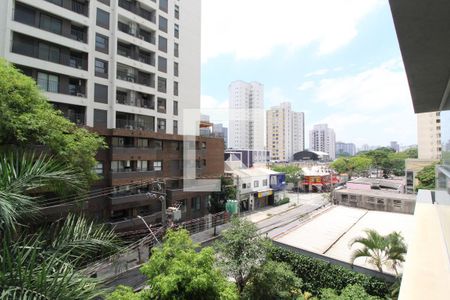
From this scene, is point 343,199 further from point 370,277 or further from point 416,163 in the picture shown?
point 370,277

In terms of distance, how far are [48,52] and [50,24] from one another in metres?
1.94

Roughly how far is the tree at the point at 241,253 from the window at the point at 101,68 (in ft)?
52.6

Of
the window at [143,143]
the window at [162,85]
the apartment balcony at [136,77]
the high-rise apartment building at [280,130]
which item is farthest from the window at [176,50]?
the high-rise apartment building at [280,130]

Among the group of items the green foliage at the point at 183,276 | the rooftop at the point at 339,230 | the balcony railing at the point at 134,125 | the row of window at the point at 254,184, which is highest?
the balcony railing at the point at 134,125

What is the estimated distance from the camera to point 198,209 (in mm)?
24172

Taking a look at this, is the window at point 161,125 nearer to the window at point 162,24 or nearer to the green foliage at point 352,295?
the window at point 162,24

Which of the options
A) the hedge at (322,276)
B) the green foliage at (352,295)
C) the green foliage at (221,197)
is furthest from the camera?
the green foliage at (221,197)

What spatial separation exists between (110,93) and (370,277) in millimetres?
20217

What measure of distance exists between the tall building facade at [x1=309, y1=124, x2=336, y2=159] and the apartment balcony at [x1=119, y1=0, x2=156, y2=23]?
4808 inches

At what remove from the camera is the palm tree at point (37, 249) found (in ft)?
7.93

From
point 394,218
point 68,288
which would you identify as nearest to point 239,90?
point 394,218

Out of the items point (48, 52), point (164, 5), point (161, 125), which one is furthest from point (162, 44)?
point (48, 52)

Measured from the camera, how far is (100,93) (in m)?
18.5

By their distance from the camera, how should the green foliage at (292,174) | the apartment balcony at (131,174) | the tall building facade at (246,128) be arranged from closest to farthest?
the apartment balcony at (131,174) < the tall building facade at (246,128) < the green foliage at (292,174)
